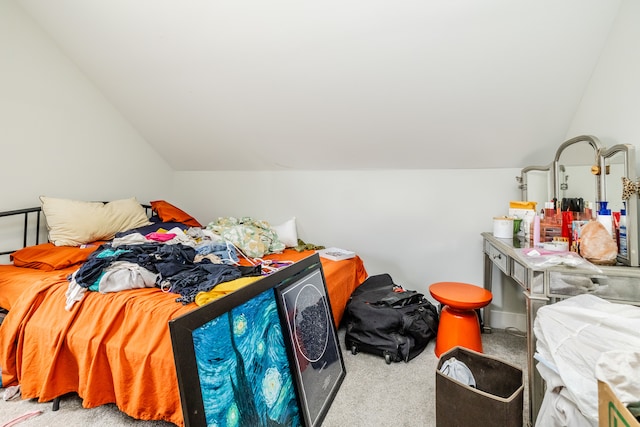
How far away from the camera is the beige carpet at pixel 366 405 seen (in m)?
1.53

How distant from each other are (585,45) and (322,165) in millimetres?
1950

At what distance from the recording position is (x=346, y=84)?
7.40ft

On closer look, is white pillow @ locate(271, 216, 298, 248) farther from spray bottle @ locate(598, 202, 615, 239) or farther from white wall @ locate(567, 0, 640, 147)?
white wall @ locate(567, 0, 640, 147)

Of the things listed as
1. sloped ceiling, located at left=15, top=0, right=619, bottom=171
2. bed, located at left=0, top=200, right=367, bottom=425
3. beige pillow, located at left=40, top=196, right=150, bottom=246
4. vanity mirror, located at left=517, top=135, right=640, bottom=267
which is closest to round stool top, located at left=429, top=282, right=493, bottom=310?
vanity mirror, located at left=517, top=135, right=640, bottom=267

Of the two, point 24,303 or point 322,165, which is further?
point 322,165

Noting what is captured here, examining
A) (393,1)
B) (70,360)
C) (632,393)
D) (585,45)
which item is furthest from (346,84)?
(70,360)

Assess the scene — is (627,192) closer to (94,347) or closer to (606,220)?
(606,220)

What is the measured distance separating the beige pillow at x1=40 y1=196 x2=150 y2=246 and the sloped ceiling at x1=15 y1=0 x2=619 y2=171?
944 mm

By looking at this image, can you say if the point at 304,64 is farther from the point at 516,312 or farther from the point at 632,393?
the point at 516,312

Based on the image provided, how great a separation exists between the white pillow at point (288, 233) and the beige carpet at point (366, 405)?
3.90ft

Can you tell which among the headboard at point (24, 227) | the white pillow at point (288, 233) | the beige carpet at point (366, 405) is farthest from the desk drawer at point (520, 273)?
the headboard at point (24, 227)

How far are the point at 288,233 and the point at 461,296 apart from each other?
149 centimetres

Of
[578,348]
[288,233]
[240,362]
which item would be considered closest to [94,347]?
[240,362]

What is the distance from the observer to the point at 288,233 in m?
2.94
